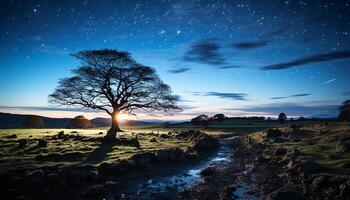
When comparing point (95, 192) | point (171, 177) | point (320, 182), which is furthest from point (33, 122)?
point (320, 182)

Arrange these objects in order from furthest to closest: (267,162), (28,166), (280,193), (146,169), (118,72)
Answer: (118,72) → (267,162) → (146,169) → (28,166) → (280,193)

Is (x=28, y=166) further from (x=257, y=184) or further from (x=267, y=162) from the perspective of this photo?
(x=267, y=162)

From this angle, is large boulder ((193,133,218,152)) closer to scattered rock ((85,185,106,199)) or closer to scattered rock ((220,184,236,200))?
scattered rock ((220,184,236,200))

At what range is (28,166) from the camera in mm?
16547

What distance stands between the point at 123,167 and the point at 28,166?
5797 millimetres

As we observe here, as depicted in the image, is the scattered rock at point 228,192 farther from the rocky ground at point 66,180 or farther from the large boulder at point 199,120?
the large boulder at point 199,120

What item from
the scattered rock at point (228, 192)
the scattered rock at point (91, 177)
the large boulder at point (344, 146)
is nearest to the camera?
the scattered rock at point (228, 192)

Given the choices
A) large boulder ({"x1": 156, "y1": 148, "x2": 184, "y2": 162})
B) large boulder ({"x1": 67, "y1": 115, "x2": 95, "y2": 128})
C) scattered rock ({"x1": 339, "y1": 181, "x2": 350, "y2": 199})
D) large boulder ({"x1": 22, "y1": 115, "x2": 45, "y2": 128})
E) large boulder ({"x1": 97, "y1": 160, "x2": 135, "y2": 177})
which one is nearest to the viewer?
scattered rock ({"x1": 339, "y1": 181, "x2": 350, "y2": 199})

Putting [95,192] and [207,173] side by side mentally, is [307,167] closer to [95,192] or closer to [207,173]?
[207,173]

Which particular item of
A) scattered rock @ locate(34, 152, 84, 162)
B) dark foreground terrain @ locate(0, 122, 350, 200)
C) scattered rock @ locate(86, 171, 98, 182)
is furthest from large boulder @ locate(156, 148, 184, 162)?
scattered rock @ locate(86, 171, 98, 182)

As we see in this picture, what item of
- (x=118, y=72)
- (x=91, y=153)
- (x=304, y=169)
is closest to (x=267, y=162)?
(x=304, y=169)

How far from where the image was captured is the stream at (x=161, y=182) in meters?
12.5

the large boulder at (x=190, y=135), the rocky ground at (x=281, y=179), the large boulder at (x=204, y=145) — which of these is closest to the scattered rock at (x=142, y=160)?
the rocky ground at (x=281, y=179)

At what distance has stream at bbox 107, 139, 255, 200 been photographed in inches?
493
